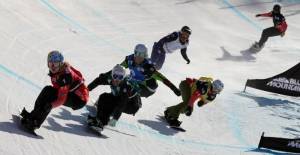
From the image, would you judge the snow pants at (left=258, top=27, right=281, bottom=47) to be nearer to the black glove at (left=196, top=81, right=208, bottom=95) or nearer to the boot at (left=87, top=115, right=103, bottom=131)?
the black glove at (left=196, top=81, right=208, bottom=95)

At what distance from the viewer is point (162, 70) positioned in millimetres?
14484

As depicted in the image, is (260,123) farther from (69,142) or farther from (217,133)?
(69,142)

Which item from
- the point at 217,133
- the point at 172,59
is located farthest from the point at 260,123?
the point at 172,59

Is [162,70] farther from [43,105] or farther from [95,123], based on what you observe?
[43,105]

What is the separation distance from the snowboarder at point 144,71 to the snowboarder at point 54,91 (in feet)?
5.84

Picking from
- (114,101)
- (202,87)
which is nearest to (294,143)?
(202,87)

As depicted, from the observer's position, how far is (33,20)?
14359 mm

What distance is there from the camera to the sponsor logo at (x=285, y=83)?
14.0 meters

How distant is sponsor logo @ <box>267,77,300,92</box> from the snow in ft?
1.39

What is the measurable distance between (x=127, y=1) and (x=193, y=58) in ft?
12.7

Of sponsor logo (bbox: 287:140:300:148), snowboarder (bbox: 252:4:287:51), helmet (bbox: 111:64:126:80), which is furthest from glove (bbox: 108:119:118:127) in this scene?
snowboarder (bbox: 252:4:287:51)

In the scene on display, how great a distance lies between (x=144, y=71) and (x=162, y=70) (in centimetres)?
448

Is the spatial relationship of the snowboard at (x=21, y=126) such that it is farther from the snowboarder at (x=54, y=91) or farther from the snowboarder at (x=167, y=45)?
the snowboarder at (x=167, y=45)

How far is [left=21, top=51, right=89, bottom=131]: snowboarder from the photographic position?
→ 7.75 m
